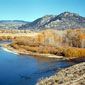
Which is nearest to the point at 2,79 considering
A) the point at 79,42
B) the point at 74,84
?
the point at 74,84

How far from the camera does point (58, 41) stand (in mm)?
98438

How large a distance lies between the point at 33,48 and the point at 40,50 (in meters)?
4.92

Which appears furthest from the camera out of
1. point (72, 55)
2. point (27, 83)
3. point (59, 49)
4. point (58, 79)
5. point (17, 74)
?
point (59, 49)

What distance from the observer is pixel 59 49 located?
77.8 metres

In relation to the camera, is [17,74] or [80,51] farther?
[80,51]

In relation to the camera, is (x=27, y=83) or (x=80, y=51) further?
(x=80, y=51)

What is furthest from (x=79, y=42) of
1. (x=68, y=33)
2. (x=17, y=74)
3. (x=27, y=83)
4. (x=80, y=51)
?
(x=27, y=83)

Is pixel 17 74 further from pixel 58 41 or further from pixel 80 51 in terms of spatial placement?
pixel 58 41

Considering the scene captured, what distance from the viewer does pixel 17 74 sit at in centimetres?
4472

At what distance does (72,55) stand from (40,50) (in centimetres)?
1202

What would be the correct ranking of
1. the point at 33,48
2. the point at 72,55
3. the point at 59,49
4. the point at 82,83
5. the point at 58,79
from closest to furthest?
the point at 82,83
the point at 58,79
the point at 72,55
the point at 59,49
the point at 33,48

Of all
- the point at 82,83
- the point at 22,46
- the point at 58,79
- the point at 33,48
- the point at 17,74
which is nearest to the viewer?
the point at 82,83

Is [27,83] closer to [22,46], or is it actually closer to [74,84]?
[74,84]

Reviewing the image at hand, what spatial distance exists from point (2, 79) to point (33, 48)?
1766 inches
